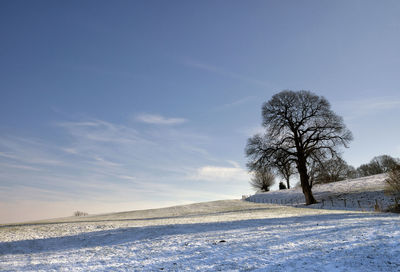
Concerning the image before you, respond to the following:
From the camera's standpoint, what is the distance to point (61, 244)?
1521cm

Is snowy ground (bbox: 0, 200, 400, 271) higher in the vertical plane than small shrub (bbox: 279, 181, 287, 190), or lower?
lower

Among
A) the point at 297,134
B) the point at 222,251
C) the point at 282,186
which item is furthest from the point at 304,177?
→ the point at 282,186

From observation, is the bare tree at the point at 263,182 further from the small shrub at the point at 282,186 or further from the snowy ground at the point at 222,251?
the snowy ground at the point at 222,251

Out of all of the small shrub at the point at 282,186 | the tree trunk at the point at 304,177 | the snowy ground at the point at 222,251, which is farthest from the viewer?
the small shrub at the point at 282,186

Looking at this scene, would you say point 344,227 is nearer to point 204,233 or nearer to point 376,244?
point 376,244

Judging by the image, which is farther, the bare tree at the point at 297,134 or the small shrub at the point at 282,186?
the small shrub at the point at 282,186

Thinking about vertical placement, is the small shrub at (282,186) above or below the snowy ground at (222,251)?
above

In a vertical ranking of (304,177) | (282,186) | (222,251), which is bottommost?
(222,251)

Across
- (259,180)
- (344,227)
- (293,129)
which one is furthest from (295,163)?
(259,180)

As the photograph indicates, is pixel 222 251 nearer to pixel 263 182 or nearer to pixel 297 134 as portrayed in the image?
pixel 297 134

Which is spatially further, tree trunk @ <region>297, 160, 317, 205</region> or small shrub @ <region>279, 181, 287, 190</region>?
small shrub @ <region>279, 181, 287, 190</region>

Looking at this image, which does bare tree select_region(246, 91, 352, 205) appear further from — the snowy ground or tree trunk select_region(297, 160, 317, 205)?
the snowy ground

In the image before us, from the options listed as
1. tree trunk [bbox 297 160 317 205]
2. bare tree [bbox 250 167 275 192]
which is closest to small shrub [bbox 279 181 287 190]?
bare tree [bbox 250 167 275 192]

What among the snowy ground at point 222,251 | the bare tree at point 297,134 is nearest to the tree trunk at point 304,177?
the bare tree at point 297,134
